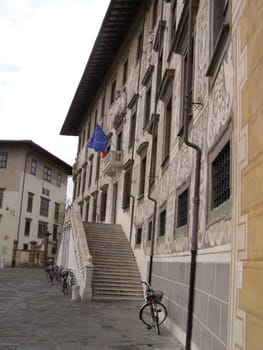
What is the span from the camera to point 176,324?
31.0ft

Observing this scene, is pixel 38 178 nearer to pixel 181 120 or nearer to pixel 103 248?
pixel 103 248

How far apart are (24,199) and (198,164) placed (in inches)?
1558

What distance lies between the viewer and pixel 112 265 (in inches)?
695

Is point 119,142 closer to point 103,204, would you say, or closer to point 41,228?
point 103,204

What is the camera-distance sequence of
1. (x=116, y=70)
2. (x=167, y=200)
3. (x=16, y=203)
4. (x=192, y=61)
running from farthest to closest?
(x=16, y=203) < (x=116, y=70) < (x=167, y=200) < (x=192, y=61)

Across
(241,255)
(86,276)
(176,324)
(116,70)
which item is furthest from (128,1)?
(241,255)

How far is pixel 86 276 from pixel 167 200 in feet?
17.5

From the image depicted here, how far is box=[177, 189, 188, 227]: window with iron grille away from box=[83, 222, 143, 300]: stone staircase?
20.9 feet

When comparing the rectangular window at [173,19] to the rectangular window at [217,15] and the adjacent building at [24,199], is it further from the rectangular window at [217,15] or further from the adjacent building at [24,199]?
the adjacent building at [24,199]

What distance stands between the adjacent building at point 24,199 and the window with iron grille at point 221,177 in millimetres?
37013

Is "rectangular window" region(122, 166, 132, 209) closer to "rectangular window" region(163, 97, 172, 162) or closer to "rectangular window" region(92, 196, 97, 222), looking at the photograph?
"rectangular window" region(163, 97, 172, 162)

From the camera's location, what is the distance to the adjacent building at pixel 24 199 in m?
43.7

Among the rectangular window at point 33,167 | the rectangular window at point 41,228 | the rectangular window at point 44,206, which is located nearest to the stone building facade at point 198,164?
the rectangular window at point 33,167

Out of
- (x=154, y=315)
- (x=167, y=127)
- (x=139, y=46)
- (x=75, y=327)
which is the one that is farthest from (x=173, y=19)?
(x=75, y=327)
